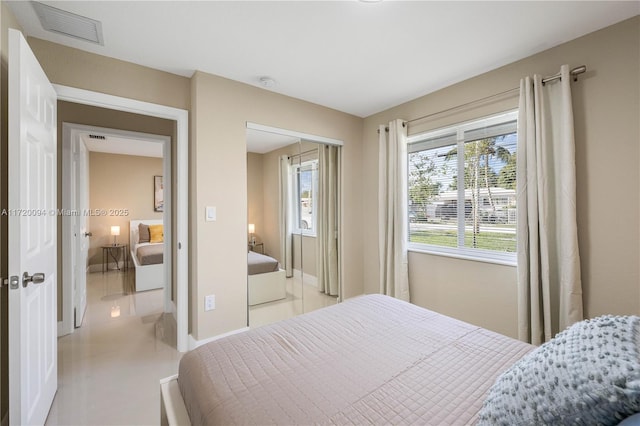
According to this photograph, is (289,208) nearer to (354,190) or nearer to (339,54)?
(354,190)

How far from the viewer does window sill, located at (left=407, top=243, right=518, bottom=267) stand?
247cm

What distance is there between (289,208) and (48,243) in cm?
208

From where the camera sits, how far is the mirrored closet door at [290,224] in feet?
9.68

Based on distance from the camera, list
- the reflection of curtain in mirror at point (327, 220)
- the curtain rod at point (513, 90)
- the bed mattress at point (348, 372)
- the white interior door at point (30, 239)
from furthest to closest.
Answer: the reflection of curtain in mirror at point (327, 220) → the curtain rod at point (513, 90) → the white interior door at point (30, 239) → the bed mattress at point (348, 372)

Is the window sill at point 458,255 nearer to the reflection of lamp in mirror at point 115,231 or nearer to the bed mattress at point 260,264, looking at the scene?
the bed mattress at point 260,264

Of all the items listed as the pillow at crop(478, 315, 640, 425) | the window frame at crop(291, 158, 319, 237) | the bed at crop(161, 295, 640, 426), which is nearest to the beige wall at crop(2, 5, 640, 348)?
the window frame at crop(291, 158, 319, 237)

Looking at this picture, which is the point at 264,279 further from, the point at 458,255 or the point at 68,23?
the point at 68,23

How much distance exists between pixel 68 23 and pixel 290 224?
7.97 feet

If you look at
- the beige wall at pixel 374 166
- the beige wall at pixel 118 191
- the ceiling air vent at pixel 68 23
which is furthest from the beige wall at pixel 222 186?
the beige wall at pixel 118 191

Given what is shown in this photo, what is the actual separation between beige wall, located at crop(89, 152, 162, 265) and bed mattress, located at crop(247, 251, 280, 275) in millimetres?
4548

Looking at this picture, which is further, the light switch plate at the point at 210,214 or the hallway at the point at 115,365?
the light switch plate at the point at 210,214

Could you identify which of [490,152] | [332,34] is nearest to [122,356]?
[332,34]

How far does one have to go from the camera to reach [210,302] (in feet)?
8.27

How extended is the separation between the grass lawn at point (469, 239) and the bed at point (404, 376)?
1316 millimetres
